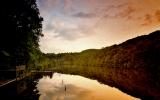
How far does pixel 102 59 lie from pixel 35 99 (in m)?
133

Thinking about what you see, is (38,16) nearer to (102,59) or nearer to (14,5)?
(14,5)

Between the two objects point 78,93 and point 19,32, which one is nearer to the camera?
point 78,93

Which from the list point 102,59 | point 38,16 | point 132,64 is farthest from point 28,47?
point 102,59

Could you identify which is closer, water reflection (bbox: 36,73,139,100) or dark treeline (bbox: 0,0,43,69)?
water reflection (bbox: 36,73,139,100)

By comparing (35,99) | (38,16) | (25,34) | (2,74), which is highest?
(38,16)

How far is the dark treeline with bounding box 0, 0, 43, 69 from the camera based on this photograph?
108 feet

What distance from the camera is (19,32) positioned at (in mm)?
36375

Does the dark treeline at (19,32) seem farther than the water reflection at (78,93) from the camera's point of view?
Yes

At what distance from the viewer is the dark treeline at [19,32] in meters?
32.9

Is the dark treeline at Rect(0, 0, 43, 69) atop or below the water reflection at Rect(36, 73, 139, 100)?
atop

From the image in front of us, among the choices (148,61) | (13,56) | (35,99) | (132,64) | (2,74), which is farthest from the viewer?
(132,64)

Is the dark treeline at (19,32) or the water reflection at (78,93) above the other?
the dark treeline at (19,32)

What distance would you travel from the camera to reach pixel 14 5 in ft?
118

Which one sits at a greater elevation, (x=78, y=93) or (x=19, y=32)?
(x=19, y=32)
